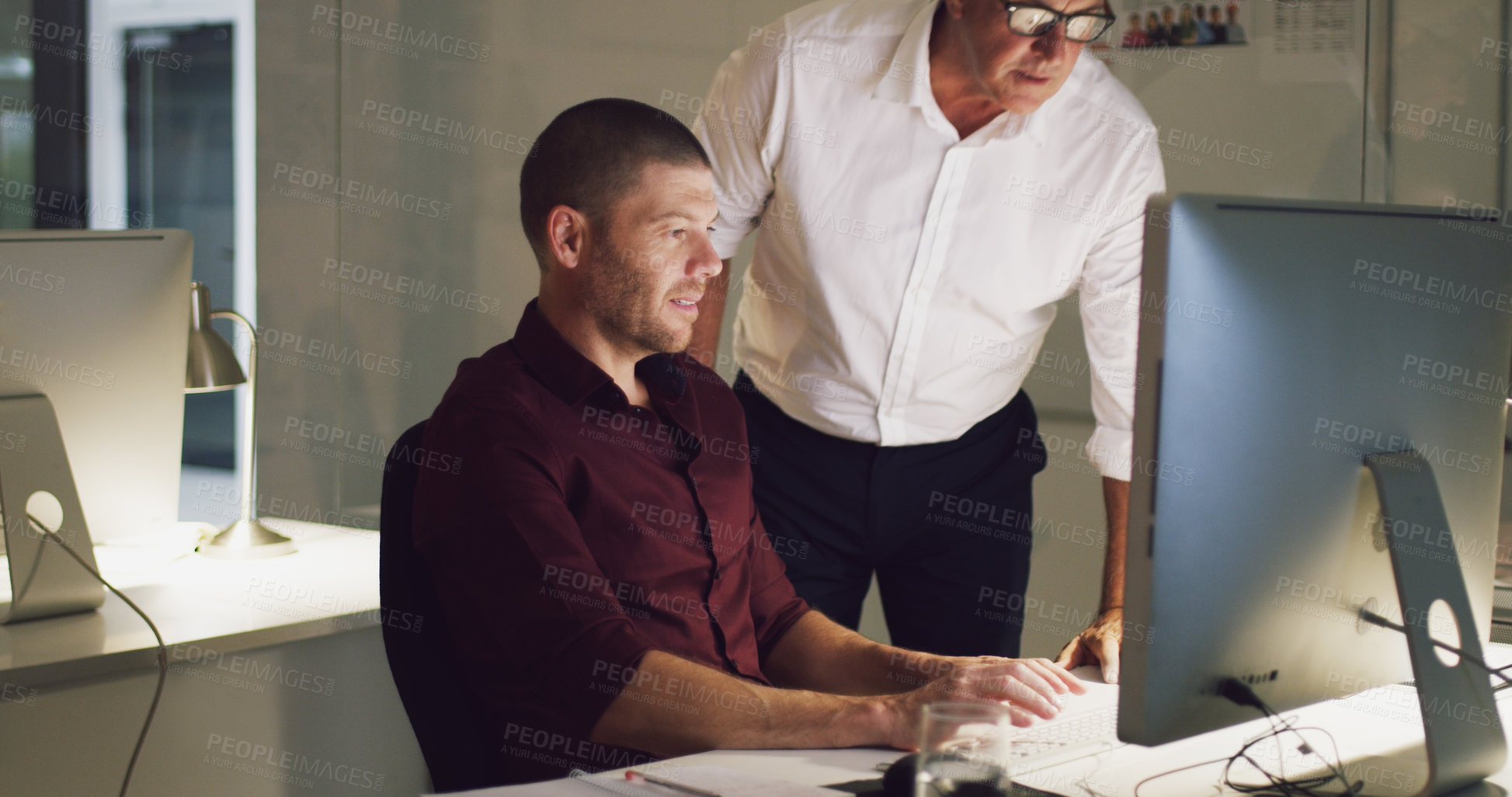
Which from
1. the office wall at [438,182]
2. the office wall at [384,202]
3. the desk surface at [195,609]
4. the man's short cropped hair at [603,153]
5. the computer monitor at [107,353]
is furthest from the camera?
the office wall at [384,202]

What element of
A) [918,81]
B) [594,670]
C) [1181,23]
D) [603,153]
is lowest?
[594,670]

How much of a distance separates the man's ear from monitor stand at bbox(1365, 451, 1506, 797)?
0.89m

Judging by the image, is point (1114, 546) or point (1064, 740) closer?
point (1064, 740)

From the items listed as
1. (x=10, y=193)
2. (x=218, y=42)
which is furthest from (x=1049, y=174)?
(x=218, y=42)

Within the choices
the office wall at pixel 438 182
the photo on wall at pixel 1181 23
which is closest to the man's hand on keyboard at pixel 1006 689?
the office wall at pixel 438 182

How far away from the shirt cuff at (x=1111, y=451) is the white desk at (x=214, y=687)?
112 centimetres

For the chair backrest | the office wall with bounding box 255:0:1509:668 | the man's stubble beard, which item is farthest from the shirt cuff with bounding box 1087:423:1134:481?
the chair backrest

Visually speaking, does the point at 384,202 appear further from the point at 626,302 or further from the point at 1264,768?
the point at 1264,768

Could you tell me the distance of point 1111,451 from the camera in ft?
6.50

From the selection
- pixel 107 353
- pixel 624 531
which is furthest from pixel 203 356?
pixel 624 531

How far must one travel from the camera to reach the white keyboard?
1.19 m

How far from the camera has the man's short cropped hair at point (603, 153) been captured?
1546 mm

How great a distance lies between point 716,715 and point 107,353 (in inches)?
44.7

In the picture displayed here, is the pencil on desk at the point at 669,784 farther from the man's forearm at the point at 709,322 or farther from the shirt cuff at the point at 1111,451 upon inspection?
the shirt cuff at the point at 1111,451
